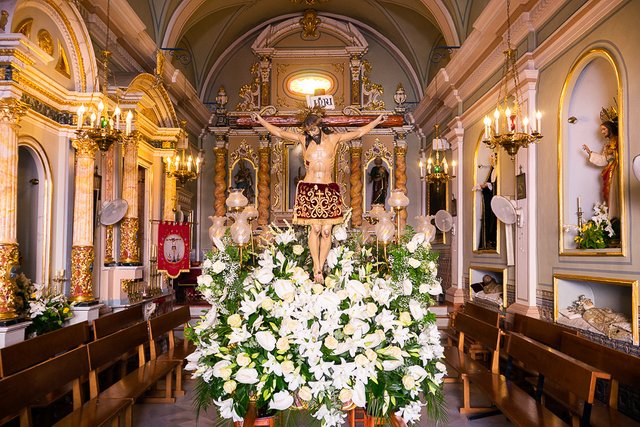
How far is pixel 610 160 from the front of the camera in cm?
613

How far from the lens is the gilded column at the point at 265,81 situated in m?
15.8

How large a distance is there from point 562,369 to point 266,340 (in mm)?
2606

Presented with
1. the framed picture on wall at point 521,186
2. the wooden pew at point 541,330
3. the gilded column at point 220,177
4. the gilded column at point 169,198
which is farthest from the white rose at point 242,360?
the gilded column at point 220,177

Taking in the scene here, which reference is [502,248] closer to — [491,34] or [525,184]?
[525,184]

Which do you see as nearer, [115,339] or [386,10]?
[115,339]

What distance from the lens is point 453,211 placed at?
466 inches

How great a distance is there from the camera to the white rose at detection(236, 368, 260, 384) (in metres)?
2.18

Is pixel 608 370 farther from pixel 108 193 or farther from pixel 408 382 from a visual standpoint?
pixel 108 193

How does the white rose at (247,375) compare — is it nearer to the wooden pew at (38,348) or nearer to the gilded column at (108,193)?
the wooden pew at (38,348)

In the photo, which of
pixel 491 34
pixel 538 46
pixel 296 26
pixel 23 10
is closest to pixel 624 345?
pixel 538 46

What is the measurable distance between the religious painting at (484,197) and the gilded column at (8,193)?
714 centimetres

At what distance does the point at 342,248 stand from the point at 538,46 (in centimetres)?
599

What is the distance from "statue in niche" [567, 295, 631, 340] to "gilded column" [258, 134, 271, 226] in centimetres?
989

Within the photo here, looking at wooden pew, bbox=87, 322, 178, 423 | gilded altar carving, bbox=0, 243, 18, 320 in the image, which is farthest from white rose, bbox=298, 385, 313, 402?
gilded altar carving, bbox=0, 243, 18, 320
